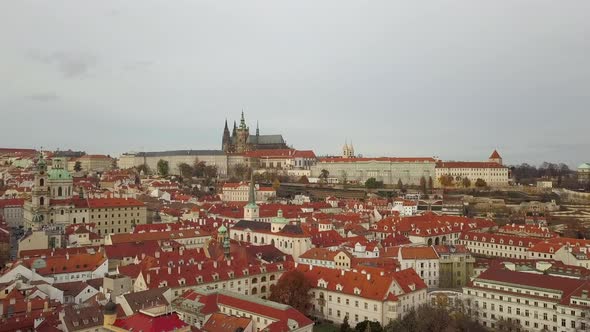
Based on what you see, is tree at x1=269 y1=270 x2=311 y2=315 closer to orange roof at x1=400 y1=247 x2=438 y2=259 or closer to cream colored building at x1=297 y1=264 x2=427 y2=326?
cream colored building at x1=297 y1=264 x2=427 y2=326

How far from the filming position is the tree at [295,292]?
38688 millimetres

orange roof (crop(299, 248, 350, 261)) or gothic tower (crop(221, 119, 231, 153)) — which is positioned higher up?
gothic tower (crop(221, 119, 231, 153))

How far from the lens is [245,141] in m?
188

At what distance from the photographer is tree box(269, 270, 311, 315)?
38.7 metres

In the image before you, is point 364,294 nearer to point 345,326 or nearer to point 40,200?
point 345,326

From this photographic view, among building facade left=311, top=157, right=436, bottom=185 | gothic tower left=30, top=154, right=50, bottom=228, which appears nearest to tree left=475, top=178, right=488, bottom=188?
building facade left=311, top=157, right=436, bottom=185

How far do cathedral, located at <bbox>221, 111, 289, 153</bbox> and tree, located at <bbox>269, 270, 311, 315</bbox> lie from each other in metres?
141

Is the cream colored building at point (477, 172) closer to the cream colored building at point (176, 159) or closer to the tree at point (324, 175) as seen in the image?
the tree at point (324, 175)

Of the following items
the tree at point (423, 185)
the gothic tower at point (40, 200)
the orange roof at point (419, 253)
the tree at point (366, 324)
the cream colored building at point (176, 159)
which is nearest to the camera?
the tree at point (366, 324)

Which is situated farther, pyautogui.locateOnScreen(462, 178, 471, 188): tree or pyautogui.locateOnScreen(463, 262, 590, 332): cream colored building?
pyautogui.locateOnScreen(462, 178, 471, 188): tree

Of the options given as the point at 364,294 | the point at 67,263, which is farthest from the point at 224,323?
the point at 67,263

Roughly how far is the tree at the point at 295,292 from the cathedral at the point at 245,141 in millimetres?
141213

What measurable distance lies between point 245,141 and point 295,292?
151 m

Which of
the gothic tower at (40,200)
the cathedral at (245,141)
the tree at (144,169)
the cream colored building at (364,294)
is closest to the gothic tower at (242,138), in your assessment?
the cathedral at (245,141)
